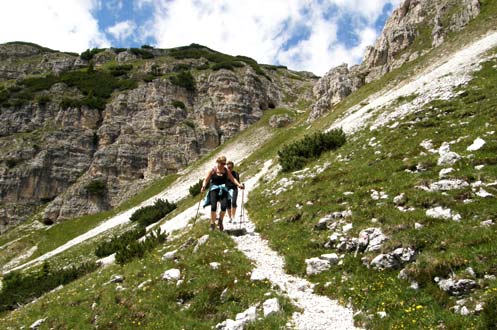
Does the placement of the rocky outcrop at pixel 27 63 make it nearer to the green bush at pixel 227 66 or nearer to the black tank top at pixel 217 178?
the green bush at pixel 227 66

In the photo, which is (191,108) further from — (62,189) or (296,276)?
(296,276)

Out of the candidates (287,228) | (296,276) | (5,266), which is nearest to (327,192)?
(287,228)

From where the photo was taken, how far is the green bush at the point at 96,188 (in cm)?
6850

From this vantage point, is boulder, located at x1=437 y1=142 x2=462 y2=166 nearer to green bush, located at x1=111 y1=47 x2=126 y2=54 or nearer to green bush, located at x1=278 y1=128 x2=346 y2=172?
green bush, located at x1=278 y1=128 x2=346 y2=172

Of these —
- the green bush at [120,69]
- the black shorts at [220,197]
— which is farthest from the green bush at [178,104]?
→ the black shorts at [220,197]

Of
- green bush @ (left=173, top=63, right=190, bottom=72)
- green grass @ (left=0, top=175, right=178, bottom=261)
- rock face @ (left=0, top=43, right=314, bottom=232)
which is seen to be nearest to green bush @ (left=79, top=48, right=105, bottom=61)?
rock face @ (left=0, top=43, right=314, bottom=232)

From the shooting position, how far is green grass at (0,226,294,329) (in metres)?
10.9

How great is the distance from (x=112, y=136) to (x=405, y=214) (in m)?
74.2

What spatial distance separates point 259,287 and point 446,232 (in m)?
5.54

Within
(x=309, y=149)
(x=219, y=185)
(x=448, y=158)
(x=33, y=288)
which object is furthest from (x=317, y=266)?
(x=33, y=288)

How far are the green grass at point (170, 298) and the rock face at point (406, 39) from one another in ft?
128

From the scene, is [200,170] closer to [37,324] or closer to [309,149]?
[309,149]

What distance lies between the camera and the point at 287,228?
16234 mm

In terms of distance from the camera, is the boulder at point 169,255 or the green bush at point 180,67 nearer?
the boulder at point 169,255
